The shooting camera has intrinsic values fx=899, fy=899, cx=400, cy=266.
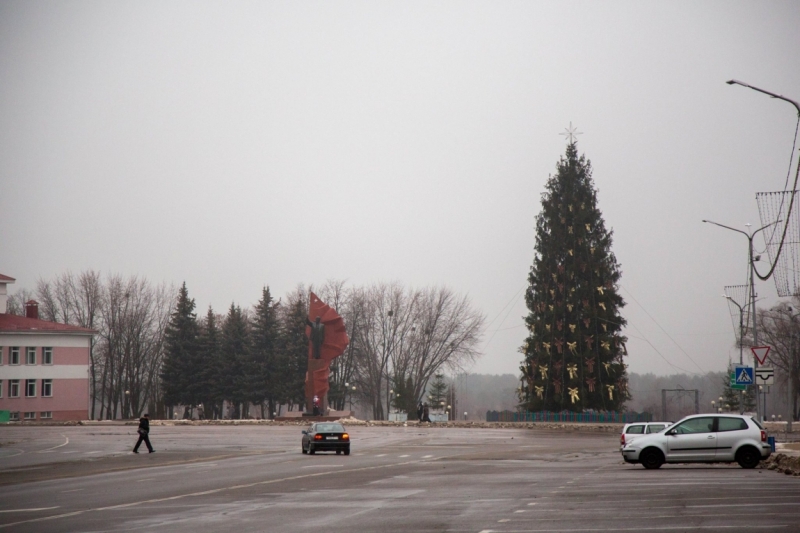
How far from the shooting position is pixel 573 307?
2655 inches

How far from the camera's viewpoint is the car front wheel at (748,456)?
23.6 meters

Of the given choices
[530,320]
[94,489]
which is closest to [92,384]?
[530,320]

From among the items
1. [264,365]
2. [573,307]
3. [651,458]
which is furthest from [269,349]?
[651,458]

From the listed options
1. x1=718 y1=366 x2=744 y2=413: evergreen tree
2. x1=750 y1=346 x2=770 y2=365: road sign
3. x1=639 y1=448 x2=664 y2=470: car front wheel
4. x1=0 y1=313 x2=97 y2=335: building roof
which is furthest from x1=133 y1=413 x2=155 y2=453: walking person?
x1=718 y1=366 x2=744 y2=413: evergreen tree

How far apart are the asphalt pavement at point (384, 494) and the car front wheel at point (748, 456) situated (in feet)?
2.53

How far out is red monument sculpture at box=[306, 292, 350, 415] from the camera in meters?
71.6

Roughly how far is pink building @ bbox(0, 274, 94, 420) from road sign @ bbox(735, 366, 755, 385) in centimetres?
6724

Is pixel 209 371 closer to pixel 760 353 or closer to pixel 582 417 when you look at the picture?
pixel 582 417

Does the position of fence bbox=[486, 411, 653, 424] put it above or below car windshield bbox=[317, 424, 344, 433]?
below

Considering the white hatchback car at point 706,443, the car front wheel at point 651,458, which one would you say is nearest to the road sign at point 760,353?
the white hatchback car at point 706,443

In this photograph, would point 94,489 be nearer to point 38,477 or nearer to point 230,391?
point 38,477

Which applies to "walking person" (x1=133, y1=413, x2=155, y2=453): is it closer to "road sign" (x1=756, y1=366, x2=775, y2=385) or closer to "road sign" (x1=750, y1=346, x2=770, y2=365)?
"road sign" (x1=750, y1=346, x2=770, y2=365)

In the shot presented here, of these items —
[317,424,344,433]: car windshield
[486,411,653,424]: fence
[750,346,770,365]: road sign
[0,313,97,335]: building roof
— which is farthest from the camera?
[0,313,97,335]: building roof

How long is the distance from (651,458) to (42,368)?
73515 millimetres
